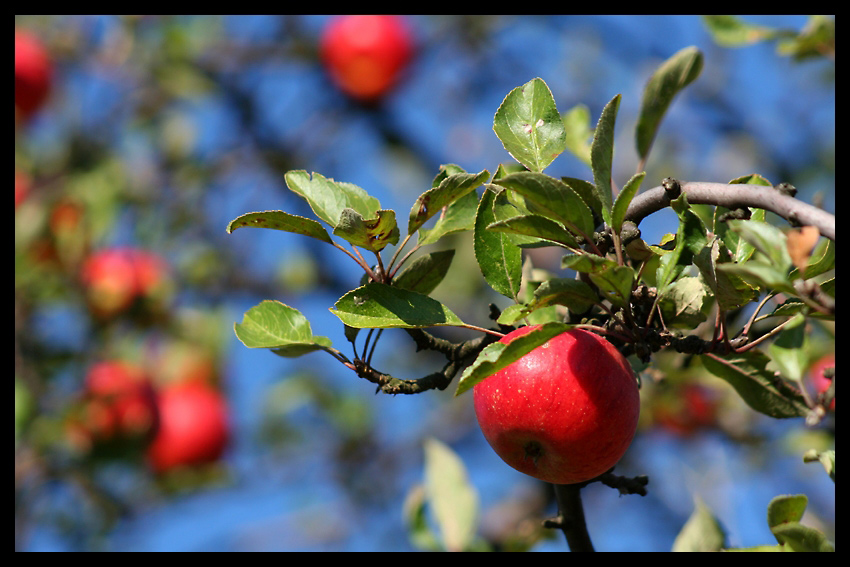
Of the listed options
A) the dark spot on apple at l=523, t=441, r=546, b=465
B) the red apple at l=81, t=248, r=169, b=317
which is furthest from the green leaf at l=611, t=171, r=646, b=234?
the red apple at l=81, t=248, r=169, b=317

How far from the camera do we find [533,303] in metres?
0.63

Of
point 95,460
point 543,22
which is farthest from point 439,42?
point 95,460

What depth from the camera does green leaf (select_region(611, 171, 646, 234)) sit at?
0.60 meters

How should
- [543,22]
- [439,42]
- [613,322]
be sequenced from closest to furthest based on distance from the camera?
[613,322], [543,22], [439,42]

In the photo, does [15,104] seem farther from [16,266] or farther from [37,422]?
[37,422]

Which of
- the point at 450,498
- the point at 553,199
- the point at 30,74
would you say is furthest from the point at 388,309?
the point at 30,74

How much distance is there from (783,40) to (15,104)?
108 inches

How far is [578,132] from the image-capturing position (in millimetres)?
975

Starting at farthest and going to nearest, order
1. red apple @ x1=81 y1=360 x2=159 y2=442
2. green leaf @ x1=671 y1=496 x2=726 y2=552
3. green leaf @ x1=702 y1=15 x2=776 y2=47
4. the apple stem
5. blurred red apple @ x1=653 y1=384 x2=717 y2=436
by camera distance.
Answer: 1. red apple @ x1=81 y1=360 x2=159 y2=442
2. blurred red apple @ x1=653 y1=384 x2=717 y2=436
3. green leaf @ x1=702 y1=15 x2=776 y2=47
4. green leaf @ x1=671 y1=496 x2=726 y2=552
5. the apple stem

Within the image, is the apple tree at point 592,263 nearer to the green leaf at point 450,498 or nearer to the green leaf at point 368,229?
the green leaf at point 368,229

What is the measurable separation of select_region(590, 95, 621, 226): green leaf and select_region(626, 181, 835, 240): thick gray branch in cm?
6

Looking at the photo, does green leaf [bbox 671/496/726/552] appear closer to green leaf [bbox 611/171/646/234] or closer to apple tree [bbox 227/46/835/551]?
apple tree [bbox 227/46/835/551]

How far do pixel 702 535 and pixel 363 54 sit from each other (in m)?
2.82
